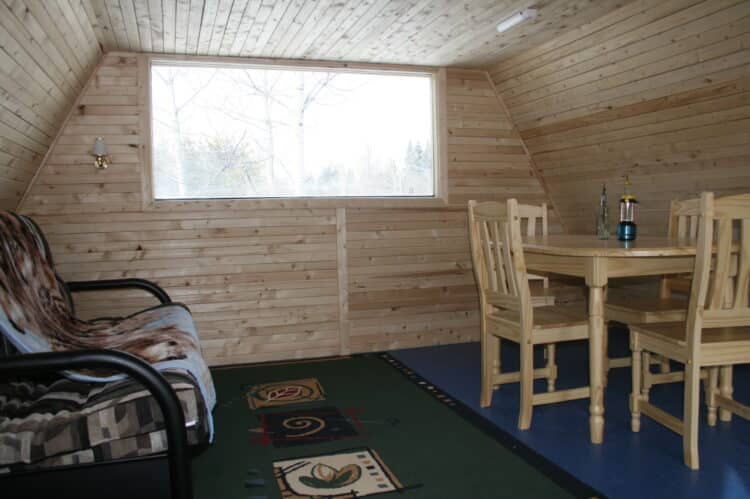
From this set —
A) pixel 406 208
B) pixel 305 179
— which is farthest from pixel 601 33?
pixel 305 179

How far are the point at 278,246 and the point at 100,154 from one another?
121 centimetres

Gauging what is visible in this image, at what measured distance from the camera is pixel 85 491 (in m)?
1.82

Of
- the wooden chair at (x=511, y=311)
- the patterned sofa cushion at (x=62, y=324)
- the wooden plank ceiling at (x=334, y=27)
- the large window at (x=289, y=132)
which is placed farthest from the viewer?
the large window at (x=289, y=132)

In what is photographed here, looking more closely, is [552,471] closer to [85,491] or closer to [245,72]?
[85,491]

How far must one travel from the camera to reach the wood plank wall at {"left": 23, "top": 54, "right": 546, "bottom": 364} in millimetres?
3891

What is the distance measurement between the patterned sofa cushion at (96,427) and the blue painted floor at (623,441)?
4.77 feet

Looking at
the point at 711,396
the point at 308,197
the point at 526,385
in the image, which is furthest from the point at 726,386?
the point at 308,197

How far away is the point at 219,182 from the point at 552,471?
2.79 meters

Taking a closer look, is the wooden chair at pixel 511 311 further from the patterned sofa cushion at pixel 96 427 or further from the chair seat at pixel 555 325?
the patterned sofa cushion at pixel 96 427

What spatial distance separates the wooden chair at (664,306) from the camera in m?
3.00

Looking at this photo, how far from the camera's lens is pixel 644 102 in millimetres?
3502

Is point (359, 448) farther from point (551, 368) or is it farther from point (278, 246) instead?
point (278, 246)

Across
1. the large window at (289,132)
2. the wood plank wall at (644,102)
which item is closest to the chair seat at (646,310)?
the wood plank wall at (644,102)

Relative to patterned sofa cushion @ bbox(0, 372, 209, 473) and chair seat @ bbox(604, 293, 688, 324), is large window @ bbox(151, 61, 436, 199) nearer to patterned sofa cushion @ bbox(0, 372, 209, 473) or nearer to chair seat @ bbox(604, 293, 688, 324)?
chair seat @ bbox(604, 293, 688, 324)
